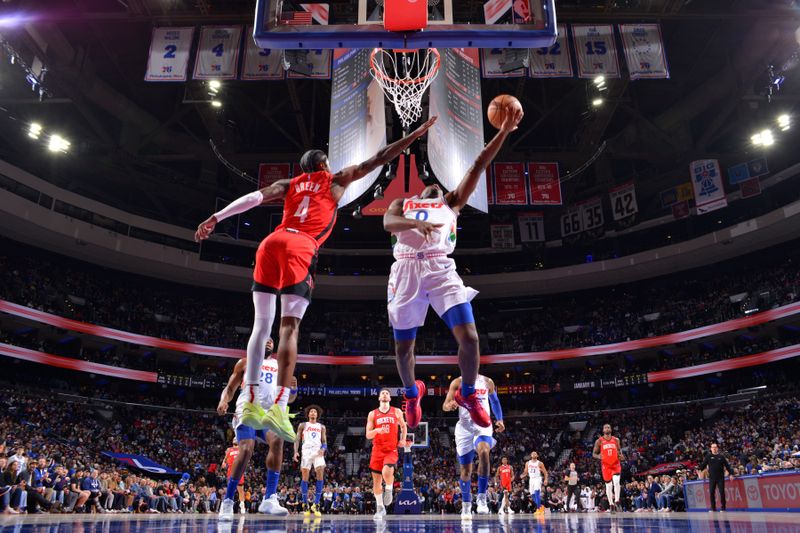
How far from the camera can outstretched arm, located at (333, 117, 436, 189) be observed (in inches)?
223

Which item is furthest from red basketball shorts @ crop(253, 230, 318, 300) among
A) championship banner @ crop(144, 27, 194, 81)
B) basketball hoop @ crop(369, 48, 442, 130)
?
championship banner @ crop(144, 27, 194, 81)

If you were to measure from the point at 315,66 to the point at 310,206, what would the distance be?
13.3m

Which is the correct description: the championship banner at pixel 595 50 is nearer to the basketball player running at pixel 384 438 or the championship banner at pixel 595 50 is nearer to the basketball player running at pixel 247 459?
the basketball player running at pixel 384 438

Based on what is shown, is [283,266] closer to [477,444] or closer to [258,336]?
[258,336]

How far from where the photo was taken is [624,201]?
28984mm

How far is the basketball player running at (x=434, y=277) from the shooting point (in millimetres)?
5480

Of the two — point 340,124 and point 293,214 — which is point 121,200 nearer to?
point 340,124

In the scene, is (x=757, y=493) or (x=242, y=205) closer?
(x=242, y=205)

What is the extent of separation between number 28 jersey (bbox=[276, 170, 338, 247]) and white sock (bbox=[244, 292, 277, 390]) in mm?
725

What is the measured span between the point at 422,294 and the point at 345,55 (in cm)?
1371

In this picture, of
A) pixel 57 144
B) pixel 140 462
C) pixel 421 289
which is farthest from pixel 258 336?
pixel 57 144

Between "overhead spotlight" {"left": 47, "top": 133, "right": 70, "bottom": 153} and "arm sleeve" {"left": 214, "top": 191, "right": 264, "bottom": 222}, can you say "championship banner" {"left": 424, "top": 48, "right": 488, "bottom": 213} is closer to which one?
"arm sleeve" {"left": 214, "top": 191, "right": 264, "bottom": 222}

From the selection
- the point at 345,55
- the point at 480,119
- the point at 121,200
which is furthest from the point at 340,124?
the point at 121,200

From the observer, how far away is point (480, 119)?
16609 mm
